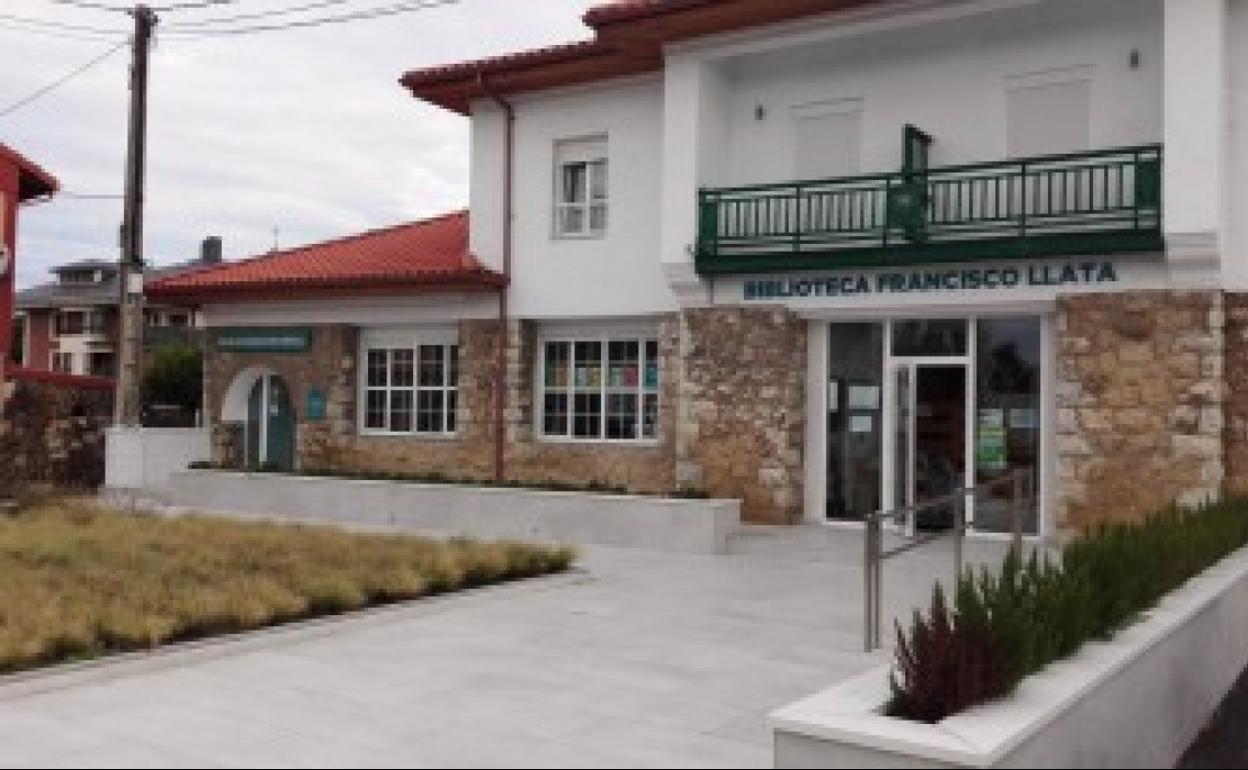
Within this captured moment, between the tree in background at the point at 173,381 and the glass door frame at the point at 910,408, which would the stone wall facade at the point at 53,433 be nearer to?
the tree in background at the point at 173,381

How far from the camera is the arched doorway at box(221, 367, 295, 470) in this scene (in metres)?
20.3

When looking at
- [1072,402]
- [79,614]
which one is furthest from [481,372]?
[79,614]

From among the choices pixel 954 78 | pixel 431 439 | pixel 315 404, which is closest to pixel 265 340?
pixel 315 404

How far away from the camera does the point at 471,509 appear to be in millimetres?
14742

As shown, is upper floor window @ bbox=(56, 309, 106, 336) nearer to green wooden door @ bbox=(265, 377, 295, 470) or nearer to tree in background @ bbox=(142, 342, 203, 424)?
tree in background @ bbox=(142, 342, 203, 424)

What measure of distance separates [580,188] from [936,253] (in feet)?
19.6

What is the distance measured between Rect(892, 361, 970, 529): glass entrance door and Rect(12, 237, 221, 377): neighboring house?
1702 inches

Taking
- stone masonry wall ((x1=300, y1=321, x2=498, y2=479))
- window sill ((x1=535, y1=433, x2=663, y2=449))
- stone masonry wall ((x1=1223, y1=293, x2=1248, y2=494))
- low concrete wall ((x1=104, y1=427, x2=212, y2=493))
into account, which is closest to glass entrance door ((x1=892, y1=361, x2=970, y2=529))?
stone masonry wall ((x1=1223, y1=293, x2=1248, y2=494))

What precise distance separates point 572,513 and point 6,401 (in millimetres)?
12103

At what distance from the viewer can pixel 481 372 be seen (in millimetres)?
17500

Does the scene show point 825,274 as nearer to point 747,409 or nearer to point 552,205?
point 747,409

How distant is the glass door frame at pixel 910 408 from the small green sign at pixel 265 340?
971 centimetres

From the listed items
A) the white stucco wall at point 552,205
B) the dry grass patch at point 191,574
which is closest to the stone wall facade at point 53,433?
the dry grass patch at point 191,574

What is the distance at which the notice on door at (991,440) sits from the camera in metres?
13.4
